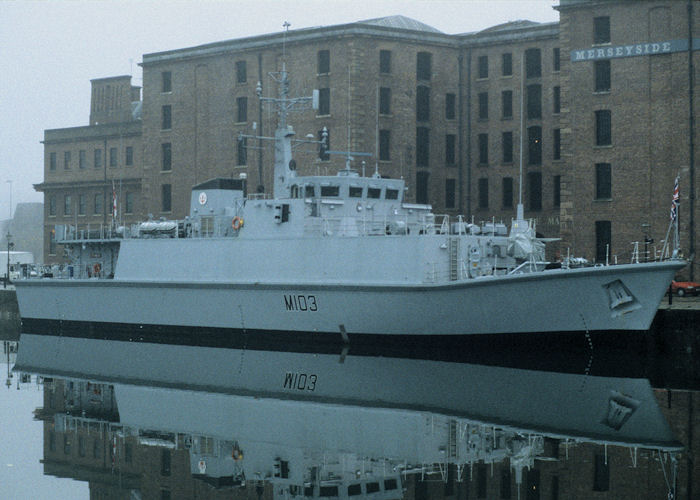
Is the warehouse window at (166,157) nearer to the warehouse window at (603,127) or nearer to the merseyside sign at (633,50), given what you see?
the merseyside sign at (633,50)

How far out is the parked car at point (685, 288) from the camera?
35312 mm

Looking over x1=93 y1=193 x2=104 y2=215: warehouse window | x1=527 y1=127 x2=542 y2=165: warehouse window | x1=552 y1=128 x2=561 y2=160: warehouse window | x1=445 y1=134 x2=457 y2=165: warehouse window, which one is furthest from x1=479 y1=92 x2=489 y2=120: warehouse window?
x1=93 y1=193 x2=104 y2=215: warehouse window

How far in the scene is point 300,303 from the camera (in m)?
26.5

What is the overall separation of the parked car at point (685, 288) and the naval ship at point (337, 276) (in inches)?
396

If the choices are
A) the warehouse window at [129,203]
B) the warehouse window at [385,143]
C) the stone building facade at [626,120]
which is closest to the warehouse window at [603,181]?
the stone building facade at [626,120]

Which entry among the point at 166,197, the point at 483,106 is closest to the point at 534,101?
the point at 483,106

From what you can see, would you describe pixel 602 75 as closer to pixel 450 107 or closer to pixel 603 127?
pixel 603 127

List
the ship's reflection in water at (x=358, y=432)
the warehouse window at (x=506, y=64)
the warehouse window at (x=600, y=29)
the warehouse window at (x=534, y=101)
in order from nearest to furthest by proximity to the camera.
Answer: the ship's reflection in water at (x=358, y=432)
the warehouse window at (x=600, y=29)
the warehouse window at (x=534, y=101)
the warehouse window at (x=506, y=64)

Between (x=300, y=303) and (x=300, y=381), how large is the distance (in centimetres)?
630

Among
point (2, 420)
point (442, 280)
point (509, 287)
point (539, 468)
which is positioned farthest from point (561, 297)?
point (2, 420)

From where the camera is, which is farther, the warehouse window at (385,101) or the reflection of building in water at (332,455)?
the warehouse window at (385,101)

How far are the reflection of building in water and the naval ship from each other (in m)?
5.66

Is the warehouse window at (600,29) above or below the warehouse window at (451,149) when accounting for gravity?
above

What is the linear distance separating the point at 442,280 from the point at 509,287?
2.22m
